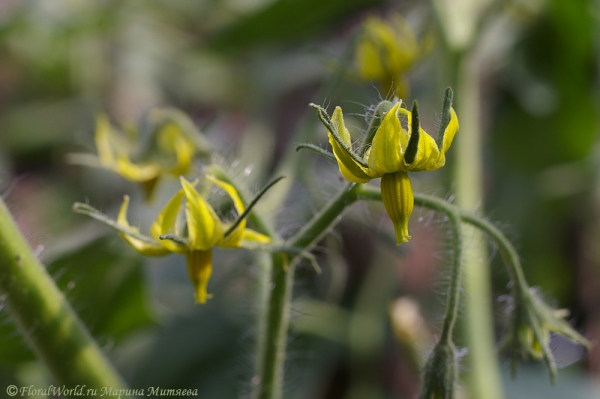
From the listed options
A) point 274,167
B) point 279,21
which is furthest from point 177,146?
point 274,167

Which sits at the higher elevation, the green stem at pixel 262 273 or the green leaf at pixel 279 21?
the green leaf at pixel 279 21

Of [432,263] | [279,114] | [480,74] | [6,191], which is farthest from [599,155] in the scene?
[6,191]

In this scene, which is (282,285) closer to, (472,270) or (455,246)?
(455,246)

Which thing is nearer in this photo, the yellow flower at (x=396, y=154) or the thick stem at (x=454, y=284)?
the yellow flower at (x=396, y=154)

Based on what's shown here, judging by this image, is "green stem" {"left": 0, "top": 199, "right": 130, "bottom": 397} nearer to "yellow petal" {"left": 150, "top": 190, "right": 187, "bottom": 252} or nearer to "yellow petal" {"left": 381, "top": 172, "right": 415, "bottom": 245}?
"yellow petal" {"left": 150, "top": 190, "right": 187, "bottom": 252}

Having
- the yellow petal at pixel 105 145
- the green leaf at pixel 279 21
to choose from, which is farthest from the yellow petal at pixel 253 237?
the green leaf at pixel 279 21

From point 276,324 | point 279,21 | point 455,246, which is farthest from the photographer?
point 279,21

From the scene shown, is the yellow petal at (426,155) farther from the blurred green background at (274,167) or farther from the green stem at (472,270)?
the green stem at (472,270)

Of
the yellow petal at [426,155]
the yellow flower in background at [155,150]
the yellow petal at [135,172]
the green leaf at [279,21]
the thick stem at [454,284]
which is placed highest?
the green leaf at [279,21]
